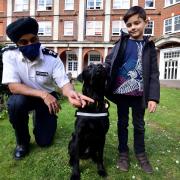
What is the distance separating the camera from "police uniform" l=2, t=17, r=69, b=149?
14.7 ft

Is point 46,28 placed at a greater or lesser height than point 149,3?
lesser

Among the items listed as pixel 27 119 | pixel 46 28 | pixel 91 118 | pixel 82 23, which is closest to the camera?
pixel 91 118

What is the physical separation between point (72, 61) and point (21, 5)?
371 inches

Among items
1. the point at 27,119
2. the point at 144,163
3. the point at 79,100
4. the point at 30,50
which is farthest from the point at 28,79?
the point at 144,163

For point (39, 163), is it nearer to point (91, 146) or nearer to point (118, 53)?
point (91, 146)

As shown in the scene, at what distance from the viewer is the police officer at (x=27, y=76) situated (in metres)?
4.42

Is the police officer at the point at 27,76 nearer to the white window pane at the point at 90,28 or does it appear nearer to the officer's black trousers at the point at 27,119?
the officer's black trousers at the point at 27,119

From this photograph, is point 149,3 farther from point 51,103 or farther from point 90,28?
point 51,103

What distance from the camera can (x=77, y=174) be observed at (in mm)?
4297

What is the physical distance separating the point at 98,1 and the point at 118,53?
Result: 117 feet

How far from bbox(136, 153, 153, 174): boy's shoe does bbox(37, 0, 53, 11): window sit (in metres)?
37.4

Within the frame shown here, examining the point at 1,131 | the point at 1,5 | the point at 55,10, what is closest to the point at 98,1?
the point at 55,10

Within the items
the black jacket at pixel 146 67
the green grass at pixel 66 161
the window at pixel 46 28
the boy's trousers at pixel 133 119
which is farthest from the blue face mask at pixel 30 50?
the window at pixel 46 28

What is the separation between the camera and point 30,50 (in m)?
4.46
